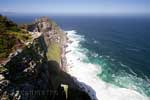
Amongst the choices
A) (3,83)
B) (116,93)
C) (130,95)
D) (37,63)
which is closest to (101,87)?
(116,93)

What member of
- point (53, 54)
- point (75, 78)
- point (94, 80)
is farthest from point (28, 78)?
point (53, 54)

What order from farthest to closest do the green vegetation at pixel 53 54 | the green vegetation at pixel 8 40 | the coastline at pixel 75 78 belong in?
1. the green vegetation at pixel 53 54
2. the coastline at pixel 75 78
3. the green vegetation at pixel 8 40

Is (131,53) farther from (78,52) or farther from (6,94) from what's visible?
(6,94)

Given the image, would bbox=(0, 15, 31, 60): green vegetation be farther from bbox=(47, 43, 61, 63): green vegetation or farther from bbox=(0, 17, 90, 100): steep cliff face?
bbox=(47, 43, 61, 63): green vegetation

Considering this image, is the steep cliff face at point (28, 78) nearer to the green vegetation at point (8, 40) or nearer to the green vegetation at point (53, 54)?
the green vegetation at point (8, 40)

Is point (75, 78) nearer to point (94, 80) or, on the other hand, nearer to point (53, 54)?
point (94, 80)

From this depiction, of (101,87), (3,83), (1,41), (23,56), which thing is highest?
(1,41)

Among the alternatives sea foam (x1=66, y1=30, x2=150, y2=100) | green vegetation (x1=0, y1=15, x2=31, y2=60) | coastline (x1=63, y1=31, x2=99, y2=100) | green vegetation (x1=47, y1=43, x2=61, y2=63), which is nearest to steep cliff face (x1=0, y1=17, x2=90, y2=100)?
green vegetation (x1=0, y1=15, x2=31, y2=60)

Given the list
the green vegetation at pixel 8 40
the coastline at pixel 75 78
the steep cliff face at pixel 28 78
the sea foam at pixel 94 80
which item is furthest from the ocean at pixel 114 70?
the green vegetation at pixel 8 40
